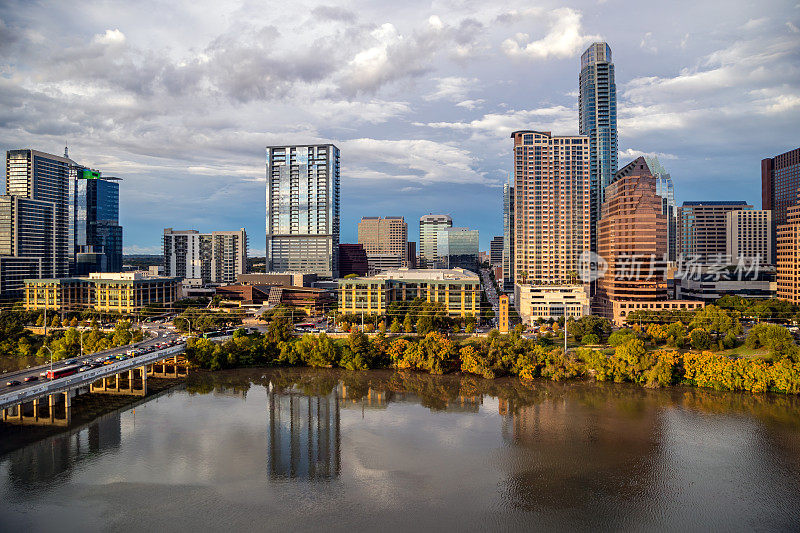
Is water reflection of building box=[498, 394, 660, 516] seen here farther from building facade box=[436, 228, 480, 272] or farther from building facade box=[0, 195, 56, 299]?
building facade box=[436, 228, 480, 272]

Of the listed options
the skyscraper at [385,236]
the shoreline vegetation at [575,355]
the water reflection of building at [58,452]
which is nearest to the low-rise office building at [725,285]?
the shoreline vegetation at [575,355]

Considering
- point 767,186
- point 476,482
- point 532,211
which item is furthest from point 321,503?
point 767,186

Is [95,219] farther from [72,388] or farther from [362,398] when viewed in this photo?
[362,398]

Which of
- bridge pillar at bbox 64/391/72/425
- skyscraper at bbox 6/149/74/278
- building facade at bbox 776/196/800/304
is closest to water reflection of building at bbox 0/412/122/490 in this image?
bridge pillar at bbox 64/391/72/425

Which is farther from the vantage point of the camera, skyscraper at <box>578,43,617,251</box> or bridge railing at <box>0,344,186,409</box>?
skyscraper at <box>578,43,617,251</box>

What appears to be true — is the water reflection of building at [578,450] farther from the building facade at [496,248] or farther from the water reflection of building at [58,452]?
the building facade at [496,248]

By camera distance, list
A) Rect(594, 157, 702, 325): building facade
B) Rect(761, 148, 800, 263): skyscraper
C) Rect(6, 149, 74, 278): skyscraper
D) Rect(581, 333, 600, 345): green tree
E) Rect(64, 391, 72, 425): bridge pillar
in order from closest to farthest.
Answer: Rect(64, 391, 72, 425): bridge pillar < Rect(581, 333, 600, 345): green tree < Rect(594, 157, 702, 325): building facade < Rect(6, 149, 74, 278): skyscraper < Rect(761, 148, 800, 263): skyscraper
